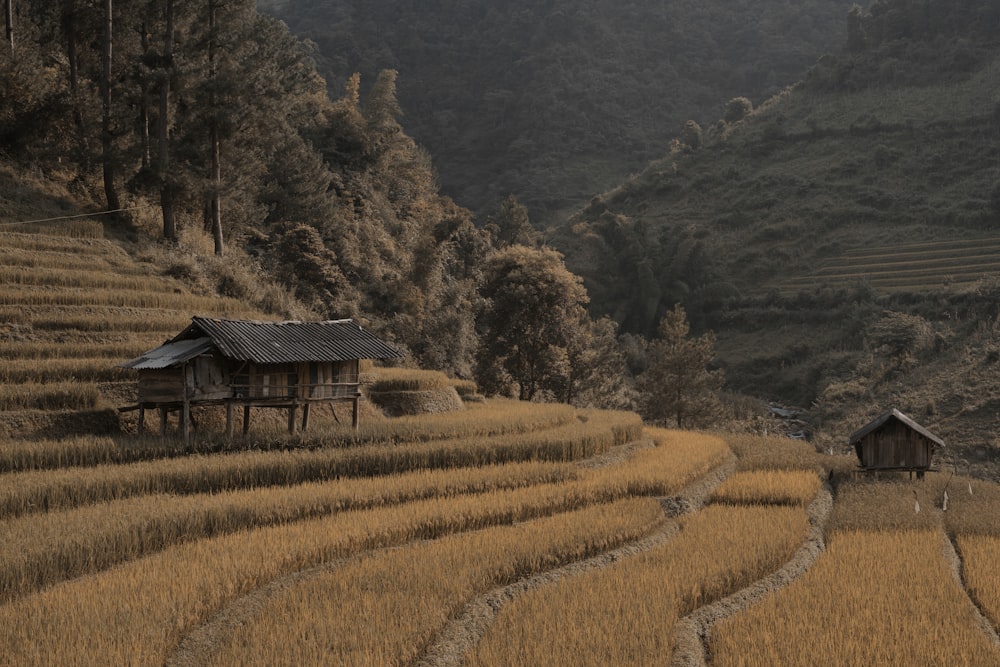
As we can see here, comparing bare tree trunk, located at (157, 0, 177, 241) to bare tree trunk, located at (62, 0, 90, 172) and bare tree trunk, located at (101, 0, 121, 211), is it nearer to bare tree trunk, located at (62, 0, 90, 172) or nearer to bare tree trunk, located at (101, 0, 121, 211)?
bare tree trunk, located at (101, 0, 121, 211)

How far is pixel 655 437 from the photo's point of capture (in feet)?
105

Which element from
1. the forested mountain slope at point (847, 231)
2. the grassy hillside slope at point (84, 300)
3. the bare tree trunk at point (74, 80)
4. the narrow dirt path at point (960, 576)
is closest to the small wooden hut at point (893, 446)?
the narrow dirt path at point (960, 576)

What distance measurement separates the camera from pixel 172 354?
2259 centimetres

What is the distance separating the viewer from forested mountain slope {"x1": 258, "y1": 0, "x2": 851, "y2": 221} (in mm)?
148250

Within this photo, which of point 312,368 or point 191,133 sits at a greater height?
point 191,133

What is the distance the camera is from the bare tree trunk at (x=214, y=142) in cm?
3678

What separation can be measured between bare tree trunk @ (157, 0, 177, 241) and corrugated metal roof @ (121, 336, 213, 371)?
1392 cm

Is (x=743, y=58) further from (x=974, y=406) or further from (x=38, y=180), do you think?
(x=38, y=180)

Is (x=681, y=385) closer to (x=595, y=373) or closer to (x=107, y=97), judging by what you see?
(x=595, y=373)

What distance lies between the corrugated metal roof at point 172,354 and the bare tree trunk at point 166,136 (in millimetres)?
13919

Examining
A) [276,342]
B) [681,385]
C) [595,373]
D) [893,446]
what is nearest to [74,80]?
[276,342]

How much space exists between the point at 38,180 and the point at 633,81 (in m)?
149

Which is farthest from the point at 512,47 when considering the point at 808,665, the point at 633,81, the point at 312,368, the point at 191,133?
the point at 808,665

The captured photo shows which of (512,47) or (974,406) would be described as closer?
(974,406)
